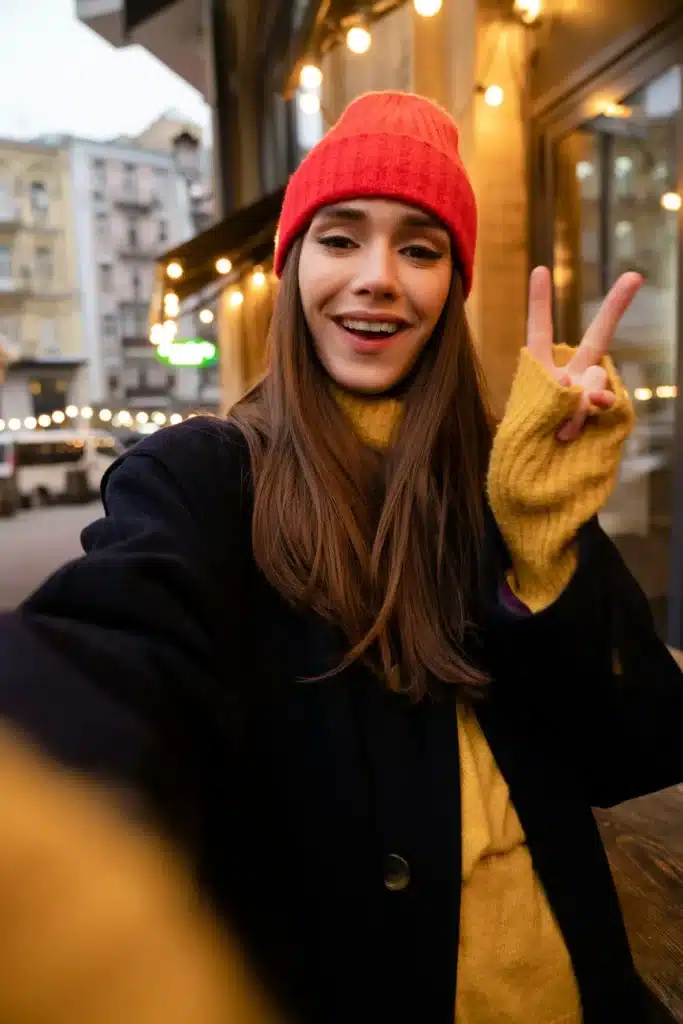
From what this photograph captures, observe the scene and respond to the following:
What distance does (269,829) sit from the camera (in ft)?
3.16

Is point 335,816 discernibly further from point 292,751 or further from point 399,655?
point 399,655

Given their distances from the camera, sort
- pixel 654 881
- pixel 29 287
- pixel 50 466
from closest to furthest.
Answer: pixel 654 881 < pixel 50 466 < pixel 29 287

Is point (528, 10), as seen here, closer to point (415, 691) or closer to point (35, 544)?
point (415, 691)

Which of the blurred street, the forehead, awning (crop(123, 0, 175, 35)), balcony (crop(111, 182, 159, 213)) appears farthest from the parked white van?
balcony (crop(111, 182, 159, 213))

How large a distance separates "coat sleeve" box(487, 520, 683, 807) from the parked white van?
14.3 meters

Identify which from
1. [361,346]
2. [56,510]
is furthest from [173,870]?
[56,510]

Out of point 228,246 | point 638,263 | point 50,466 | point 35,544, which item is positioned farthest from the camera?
point 50,466

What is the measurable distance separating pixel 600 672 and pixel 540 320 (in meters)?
0.53

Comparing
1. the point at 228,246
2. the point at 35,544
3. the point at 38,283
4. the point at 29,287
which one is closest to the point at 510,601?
the point at 228,246

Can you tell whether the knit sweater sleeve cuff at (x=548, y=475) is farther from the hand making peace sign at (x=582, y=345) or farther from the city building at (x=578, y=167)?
the city building at (x=578, y=167)

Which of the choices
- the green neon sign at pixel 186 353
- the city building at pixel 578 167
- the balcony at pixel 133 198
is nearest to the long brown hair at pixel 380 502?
the city building at pixel 578 167

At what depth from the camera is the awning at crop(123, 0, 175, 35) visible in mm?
8734

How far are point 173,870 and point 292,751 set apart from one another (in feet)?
1.34

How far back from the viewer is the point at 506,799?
3.31 feet
